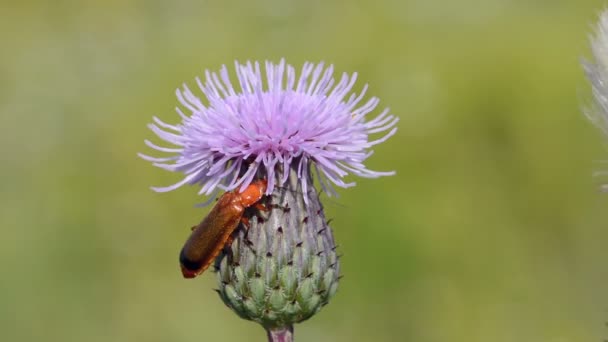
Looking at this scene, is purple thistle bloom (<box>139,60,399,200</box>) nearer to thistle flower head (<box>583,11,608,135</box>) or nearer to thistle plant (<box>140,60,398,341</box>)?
thistle plant (<box>140,60,398,341</box>)

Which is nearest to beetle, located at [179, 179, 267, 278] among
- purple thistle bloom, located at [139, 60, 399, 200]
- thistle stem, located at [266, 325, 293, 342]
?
purple thistle bloom, located at [139, 60, 399, 200]

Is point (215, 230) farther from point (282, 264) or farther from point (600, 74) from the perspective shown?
point (600, 74)

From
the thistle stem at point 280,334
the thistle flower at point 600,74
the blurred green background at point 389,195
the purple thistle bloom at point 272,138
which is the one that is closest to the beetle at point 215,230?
the purple thistle bloom at point 272,138

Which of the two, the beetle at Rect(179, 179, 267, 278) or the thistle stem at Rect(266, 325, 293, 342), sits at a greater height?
the beetle at Rect(179, 179, 267, 278)

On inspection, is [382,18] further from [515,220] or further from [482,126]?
[515,220]

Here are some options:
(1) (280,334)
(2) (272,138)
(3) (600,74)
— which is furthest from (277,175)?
(3) (600,74)
